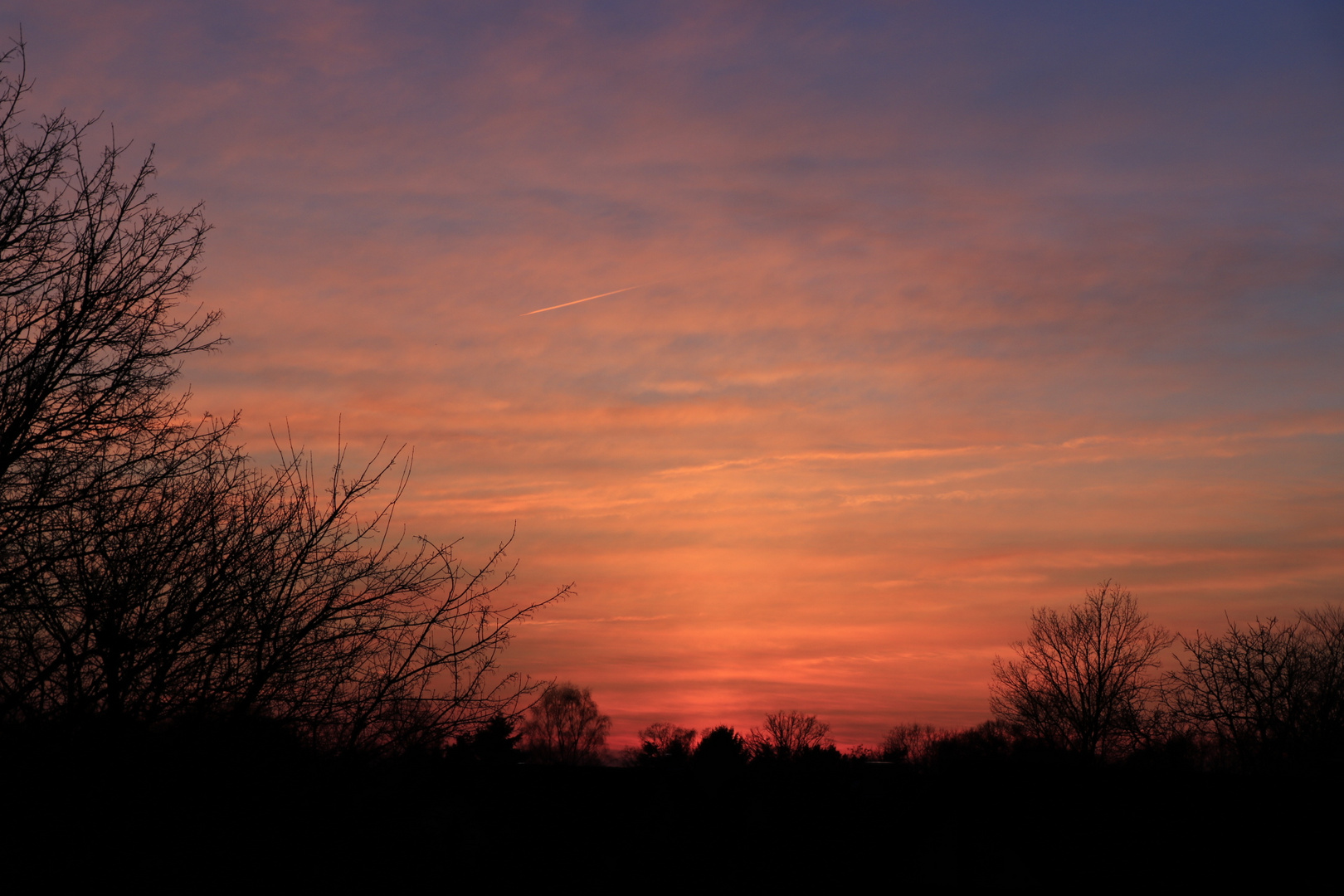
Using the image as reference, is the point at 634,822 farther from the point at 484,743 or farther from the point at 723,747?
the point at 723,747

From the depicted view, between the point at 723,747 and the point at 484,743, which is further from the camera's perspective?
the point at 723,747

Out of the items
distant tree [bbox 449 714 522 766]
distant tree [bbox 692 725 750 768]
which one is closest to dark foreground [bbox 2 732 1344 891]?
distant tree [bbox 449 714 522 766]

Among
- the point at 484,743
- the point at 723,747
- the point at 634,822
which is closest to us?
the point at 484,743

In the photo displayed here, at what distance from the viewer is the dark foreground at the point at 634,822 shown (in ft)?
22.6

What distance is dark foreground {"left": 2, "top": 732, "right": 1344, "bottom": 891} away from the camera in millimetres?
6891

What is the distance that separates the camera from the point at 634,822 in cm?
2384

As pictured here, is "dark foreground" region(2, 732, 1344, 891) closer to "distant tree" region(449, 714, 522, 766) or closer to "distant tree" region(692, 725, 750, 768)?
"distant tree" region(449, 714, 522, 766)

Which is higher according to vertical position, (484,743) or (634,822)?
(484,743)

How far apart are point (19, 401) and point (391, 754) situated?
4.15 metres

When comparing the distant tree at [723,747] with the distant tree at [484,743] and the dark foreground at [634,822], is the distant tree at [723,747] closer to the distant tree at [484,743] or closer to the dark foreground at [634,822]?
the dark foreground at [634,822]

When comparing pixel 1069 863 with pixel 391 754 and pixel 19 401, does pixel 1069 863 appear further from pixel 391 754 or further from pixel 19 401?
pixel 19 401

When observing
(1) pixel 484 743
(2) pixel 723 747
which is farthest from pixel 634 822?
(2) pixel 723 747

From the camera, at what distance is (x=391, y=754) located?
7.79 meters

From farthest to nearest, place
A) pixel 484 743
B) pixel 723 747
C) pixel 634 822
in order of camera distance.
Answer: pixel 723 747 < pixel 634 822 < pixel 484 743
